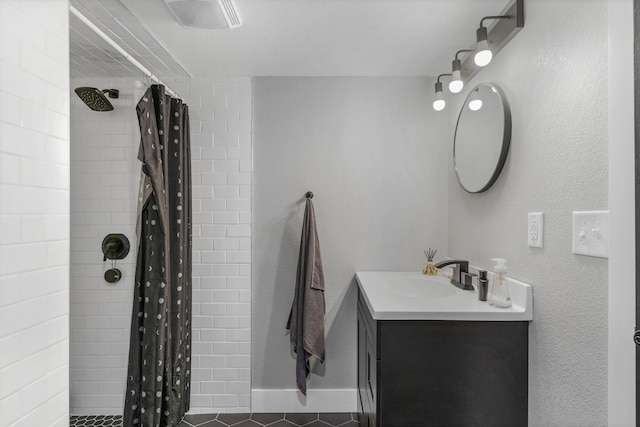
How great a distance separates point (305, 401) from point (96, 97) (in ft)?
7.30

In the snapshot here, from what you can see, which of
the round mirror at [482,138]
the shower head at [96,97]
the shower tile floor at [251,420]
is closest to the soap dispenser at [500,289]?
the round mirror at [482,138]

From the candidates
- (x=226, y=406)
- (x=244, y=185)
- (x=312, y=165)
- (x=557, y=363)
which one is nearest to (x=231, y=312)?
(x=226, y=406)

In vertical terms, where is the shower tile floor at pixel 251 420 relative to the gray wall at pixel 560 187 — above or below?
below

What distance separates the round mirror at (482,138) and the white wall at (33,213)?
65.2 inches

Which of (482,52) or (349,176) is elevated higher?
(482,52)

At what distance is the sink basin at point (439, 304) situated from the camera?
133 centimetres

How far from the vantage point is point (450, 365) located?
4.33 ft

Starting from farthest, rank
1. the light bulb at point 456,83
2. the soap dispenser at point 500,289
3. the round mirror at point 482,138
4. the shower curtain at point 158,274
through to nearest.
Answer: the shower curtain at point 158,274
the light bulb at point 456,83
the round mirror at point 482,138
the soap dispenser at point 500,289

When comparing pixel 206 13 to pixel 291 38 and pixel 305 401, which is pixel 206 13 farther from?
pixel 305 401

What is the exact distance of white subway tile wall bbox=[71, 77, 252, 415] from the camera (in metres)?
2.27

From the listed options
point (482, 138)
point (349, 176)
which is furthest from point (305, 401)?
point (482, 138)

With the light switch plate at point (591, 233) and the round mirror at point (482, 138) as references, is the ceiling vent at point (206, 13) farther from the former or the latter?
the light switch plate at point (591, 233)

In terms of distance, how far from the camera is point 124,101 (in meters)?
2.28

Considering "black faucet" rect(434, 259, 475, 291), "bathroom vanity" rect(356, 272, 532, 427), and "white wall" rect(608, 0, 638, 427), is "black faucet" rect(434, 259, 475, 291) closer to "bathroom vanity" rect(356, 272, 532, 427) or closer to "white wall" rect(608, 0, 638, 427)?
"bathroom vanity" rect(356, 272, 532, 427)
